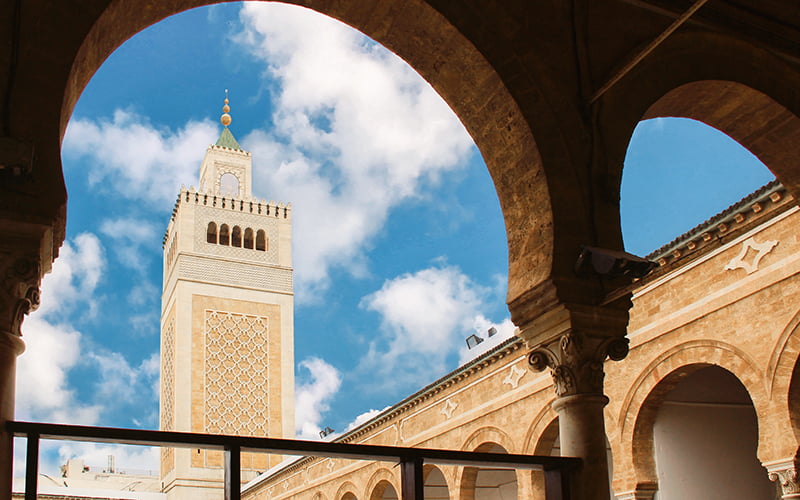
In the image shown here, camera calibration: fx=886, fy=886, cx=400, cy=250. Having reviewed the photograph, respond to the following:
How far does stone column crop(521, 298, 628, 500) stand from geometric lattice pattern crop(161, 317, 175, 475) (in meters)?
31.2

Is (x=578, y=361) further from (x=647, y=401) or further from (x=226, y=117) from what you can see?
(x=226, y=117)

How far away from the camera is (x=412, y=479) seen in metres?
4.17

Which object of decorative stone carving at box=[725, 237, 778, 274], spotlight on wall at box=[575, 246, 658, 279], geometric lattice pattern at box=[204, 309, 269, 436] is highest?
geometric lattice pattern at box=[204, 309, 269, 436]

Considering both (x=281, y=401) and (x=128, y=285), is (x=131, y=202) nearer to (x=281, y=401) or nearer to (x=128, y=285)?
(x=128, y=285)

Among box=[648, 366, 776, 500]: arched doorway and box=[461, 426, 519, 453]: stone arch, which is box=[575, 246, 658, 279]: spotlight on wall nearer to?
box=[648, 366, 776, 500]: arched doorway

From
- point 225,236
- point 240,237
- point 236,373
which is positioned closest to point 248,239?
point 240,237

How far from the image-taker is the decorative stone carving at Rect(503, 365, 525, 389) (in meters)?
14.6

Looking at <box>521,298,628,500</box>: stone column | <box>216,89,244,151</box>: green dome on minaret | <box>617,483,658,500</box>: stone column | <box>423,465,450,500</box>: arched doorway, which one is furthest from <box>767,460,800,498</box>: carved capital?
<box>216,89,244,151</box>: green dome on minaret

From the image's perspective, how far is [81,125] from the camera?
70.1m

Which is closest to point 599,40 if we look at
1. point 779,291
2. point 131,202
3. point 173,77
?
point 779,291

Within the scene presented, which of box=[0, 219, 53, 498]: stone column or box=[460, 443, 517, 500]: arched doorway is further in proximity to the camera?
box=[460, 443, 517, 500]: arched doorway

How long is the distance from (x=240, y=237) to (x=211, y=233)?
1.27 metres

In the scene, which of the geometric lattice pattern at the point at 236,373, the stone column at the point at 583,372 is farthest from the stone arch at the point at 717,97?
the geometric lattice pattern at the point at 236,373

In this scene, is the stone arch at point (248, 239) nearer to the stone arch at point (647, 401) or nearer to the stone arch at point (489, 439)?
the stone arch at point (489, 439)
